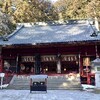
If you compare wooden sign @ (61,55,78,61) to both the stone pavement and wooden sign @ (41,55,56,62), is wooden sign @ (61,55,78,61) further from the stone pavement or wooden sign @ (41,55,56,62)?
the stone pavement

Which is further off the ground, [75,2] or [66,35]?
[75,2]

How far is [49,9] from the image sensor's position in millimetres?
40219

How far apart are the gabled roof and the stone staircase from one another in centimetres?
282

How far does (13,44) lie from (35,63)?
2573 millimetres


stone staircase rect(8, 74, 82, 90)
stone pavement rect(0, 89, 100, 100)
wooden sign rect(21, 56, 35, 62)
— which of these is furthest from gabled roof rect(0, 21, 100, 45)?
stone pavement rect(0, 89, 100, 100)

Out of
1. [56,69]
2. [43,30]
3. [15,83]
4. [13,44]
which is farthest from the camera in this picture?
[43,30]

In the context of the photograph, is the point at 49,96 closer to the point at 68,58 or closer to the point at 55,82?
the point at 55,82

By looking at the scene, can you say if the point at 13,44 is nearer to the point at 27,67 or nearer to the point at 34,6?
the point at 27,67

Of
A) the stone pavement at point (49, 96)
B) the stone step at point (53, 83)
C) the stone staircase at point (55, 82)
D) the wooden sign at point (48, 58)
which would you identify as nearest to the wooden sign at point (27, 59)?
the wooden sign at point (48, 58)

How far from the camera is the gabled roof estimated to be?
2150 cm

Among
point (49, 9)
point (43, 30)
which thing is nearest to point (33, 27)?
point (43, 30)

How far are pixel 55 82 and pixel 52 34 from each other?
6.45 meters

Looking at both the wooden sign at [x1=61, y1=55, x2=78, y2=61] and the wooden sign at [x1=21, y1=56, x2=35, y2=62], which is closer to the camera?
the wooden sign at [x1=61, y1=55, x2=78, y2=61]

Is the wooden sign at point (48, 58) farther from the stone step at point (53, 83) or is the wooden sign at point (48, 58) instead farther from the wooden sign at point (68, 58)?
the stone step at point (53, 83)
